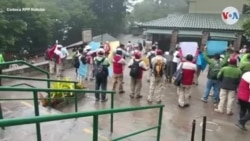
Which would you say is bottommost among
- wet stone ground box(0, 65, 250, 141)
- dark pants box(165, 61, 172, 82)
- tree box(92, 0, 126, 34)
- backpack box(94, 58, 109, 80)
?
wet stone ground box(0, 65, 250, 141)

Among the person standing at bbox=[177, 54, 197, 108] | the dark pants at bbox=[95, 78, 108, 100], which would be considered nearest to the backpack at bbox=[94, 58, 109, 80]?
the dark pants at bbox=[95, 78, 108, 100]

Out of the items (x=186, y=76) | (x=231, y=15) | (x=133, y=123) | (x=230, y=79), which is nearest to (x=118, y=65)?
(x=186, y=76)

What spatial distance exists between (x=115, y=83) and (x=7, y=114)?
4.51m

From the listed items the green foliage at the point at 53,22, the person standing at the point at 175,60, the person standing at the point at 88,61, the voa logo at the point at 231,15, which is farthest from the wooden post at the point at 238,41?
the green foliage at the point at 53,22

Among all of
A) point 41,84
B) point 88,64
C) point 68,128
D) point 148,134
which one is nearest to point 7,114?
point 68,128

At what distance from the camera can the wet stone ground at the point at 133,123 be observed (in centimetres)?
527

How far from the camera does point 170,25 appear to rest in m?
24.9

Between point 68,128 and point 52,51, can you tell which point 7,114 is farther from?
point 52,51

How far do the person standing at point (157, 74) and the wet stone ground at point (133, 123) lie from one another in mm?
470

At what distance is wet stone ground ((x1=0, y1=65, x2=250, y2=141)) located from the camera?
17.3ft

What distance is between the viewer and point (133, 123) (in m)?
7.46

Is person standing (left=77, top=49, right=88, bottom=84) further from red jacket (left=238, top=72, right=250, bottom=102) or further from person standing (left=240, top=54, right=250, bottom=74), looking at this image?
red jacket (left=238, top=72, right=250, bottom=102)

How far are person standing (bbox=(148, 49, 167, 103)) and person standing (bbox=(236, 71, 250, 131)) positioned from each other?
242 centimetres

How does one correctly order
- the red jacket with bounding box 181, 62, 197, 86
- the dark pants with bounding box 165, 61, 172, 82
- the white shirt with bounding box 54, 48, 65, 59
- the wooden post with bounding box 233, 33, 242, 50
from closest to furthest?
the red jacket with bounding box 181, 62, 197, 86
the dark pants with bounding box 165, 61, 172, 82
the white shirt with bounding box 54, 48, 65, 59
the wooden post with bounding box 233, 33, 242, 50
